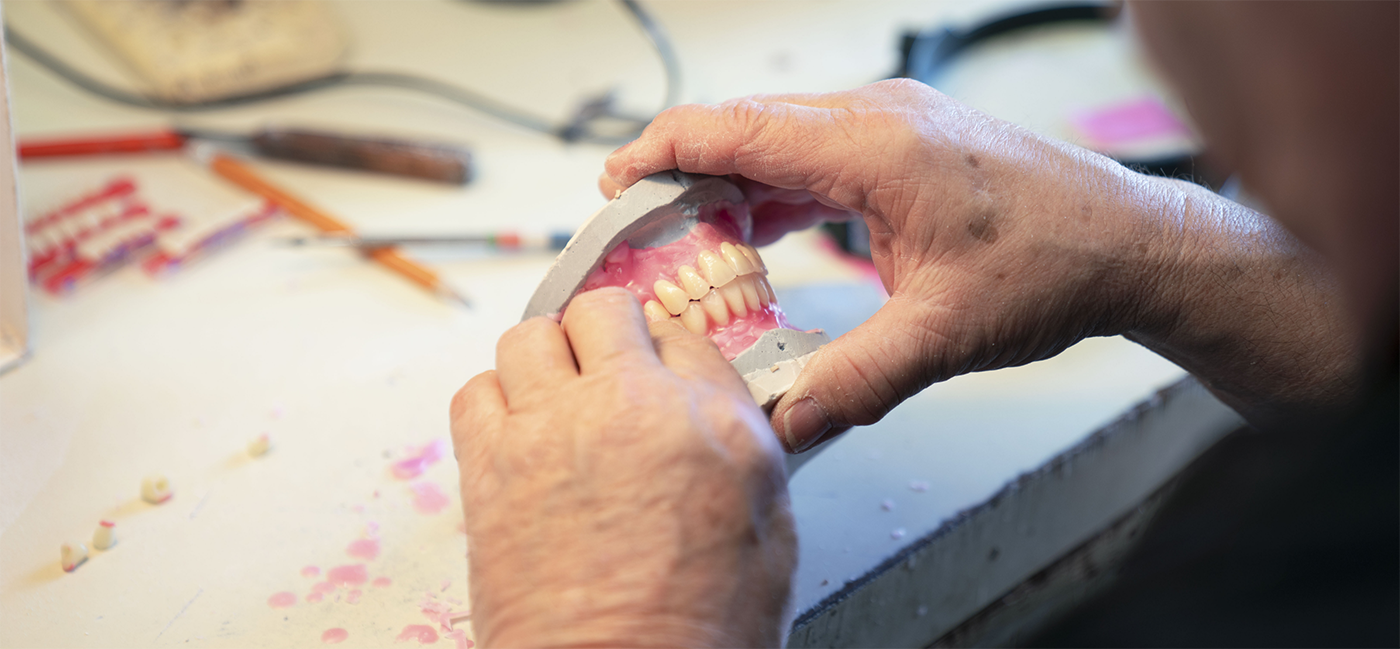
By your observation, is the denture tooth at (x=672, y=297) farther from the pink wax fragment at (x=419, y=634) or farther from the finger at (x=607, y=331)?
the pink wax fragment at (x=419, y=634)

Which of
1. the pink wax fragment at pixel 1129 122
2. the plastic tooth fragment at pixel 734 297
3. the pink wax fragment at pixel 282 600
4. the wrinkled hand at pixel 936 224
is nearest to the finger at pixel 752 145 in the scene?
the wrinkled hand at pixel 936 224

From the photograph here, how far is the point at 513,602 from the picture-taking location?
1.94 feet

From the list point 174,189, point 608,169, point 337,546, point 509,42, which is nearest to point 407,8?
point 509,42

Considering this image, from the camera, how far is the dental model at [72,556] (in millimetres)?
765

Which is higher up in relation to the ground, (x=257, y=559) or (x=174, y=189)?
(x=174, y=189)

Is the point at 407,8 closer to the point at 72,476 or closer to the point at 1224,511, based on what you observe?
the point at 72,476

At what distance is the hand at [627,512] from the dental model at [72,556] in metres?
0.41

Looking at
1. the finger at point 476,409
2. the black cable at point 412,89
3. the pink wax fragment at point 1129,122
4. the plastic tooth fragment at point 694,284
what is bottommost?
the finger at point 476,409

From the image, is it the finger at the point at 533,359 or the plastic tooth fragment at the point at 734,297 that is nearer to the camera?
the finger at the point at 533,359

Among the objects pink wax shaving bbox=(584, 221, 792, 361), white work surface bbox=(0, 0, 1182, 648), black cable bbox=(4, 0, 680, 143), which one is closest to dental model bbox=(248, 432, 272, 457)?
white work surface bbox=(0, 0, 1182, 648)

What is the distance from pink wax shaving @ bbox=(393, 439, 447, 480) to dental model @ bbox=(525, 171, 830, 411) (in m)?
0.24

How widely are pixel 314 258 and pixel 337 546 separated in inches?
20.4

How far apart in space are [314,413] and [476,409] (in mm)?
373

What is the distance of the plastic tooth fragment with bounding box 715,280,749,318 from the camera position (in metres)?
0.76
